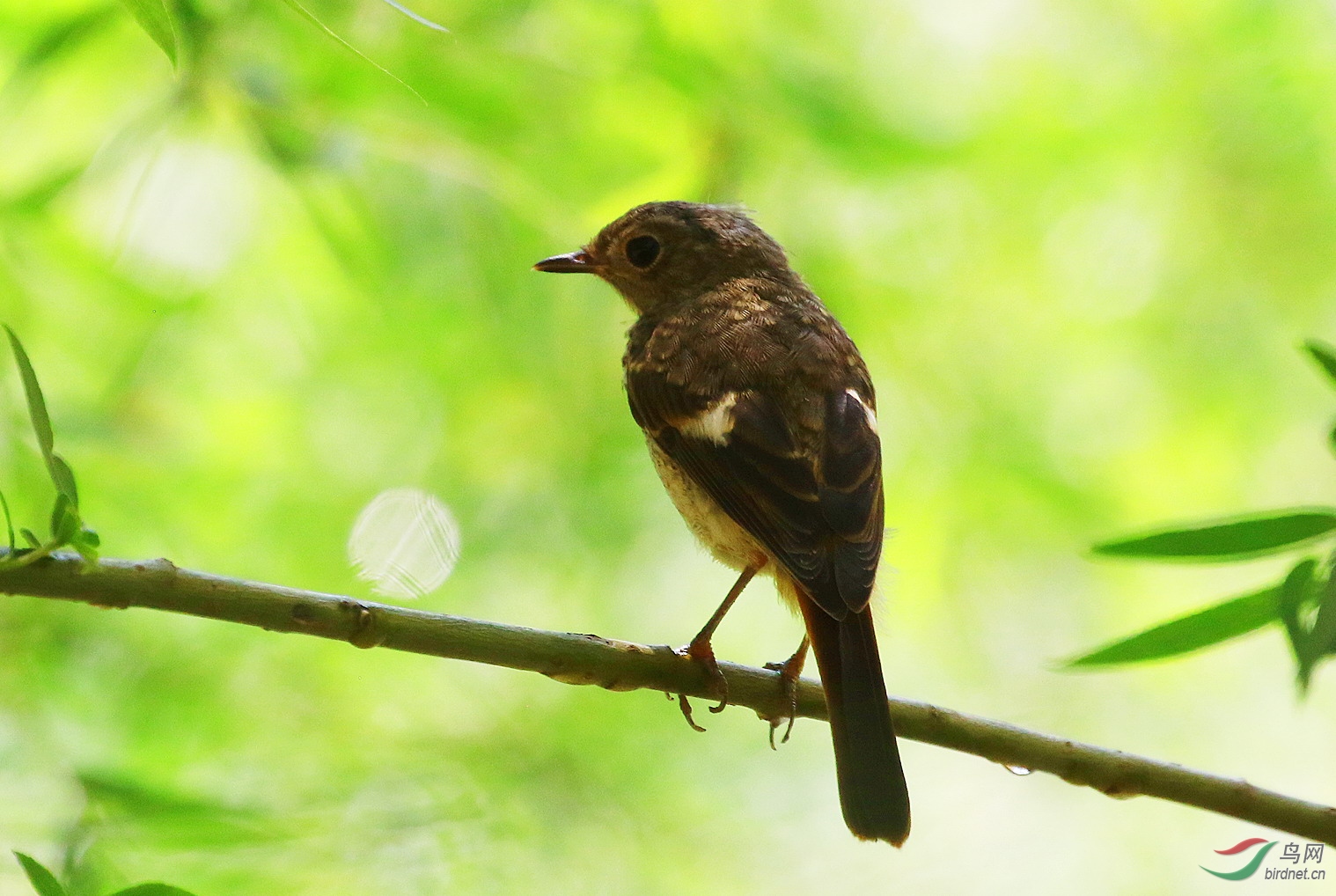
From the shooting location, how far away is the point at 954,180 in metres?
4.54

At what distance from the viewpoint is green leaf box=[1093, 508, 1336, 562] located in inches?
72.7

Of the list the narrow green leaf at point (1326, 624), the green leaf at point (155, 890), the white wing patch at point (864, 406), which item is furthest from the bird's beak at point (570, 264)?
the narrow green leaf at point (1326, 624)

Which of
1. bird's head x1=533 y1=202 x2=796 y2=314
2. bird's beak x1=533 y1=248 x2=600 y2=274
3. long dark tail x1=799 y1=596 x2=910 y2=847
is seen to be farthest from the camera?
bird's head x1=533 y1=202 x2=796 y2=314

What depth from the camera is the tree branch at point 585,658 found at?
5.75ft

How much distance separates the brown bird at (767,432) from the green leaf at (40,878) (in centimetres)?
129

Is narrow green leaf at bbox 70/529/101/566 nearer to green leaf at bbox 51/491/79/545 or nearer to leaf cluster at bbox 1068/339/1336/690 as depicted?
green leaf at bbox 51/491/79/545

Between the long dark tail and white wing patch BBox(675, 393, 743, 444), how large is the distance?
0.69 m

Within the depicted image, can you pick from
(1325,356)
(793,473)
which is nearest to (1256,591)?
(1325,356)

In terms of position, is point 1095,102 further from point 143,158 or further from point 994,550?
point 143,158

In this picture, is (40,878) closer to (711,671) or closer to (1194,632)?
(711,671)

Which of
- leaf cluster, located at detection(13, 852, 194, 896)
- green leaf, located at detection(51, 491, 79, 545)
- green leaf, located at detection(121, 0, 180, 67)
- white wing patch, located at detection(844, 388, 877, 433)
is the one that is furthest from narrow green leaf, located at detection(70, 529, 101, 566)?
white wing patch, located at detection(844, 388, 877, 433)

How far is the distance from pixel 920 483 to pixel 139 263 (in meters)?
2.63

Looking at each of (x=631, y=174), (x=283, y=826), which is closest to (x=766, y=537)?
(x=283, y=826)

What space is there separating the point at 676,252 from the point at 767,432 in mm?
1168
